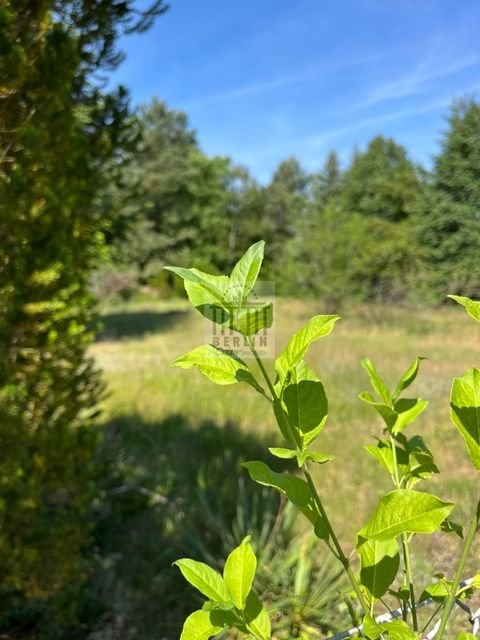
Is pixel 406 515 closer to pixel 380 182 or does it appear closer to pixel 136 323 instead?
pixel 136 323

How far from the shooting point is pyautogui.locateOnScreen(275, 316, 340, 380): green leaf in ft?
1.91

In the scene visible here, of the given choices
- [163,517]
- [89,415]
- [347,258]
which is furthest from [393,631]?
[347,258]

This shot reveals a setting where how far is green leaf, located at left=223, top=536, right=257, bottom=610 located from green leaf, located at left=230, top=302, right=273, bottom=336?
0.28m

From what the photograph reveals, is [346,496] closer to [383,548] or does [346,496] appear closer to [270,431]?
[270,431]

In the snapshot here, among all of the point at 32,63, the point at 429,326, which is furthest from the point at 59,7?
the point at 429,326

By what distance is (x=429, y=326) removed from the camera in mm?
9125

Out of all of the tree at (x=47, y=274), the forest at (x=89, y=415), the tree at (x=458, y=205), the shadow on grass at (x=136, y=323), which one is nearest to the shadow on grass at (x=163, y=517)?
the forest at (x=89, y=415)

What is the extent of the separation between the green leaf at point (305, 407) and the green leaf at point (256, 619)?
0.78ft

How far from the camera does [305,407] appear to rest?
0.64 metres

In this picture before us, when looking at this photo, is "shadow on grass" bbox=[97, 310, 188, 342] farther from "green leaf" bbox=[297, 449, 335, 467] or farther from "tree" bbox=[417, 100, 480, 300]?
"green leaf" bbox=[297, 449, 335, 467]

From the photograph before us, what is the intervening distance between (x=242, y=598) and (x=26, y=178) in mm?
2207

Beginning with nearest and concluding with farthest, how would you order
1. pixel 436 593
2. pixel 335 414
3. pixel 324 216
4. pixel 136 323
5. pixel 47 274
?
1. pixel 436 593
2. pixel 47 274
3. pixel 335 414
4. pixel 324 216
5. pixel 136 323

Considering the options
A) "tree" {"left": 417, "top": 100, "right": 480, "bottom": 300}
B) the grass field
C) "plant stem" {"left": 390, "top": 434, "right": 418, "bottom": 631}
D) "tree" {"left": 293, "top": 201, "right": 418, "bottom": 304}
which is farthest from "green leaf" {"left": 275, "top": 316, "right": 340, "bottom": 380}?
"tree" {"left": 293, "top": 201, "right": 418, "bottom": 304}

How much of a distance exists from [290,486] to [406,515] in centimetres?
15
